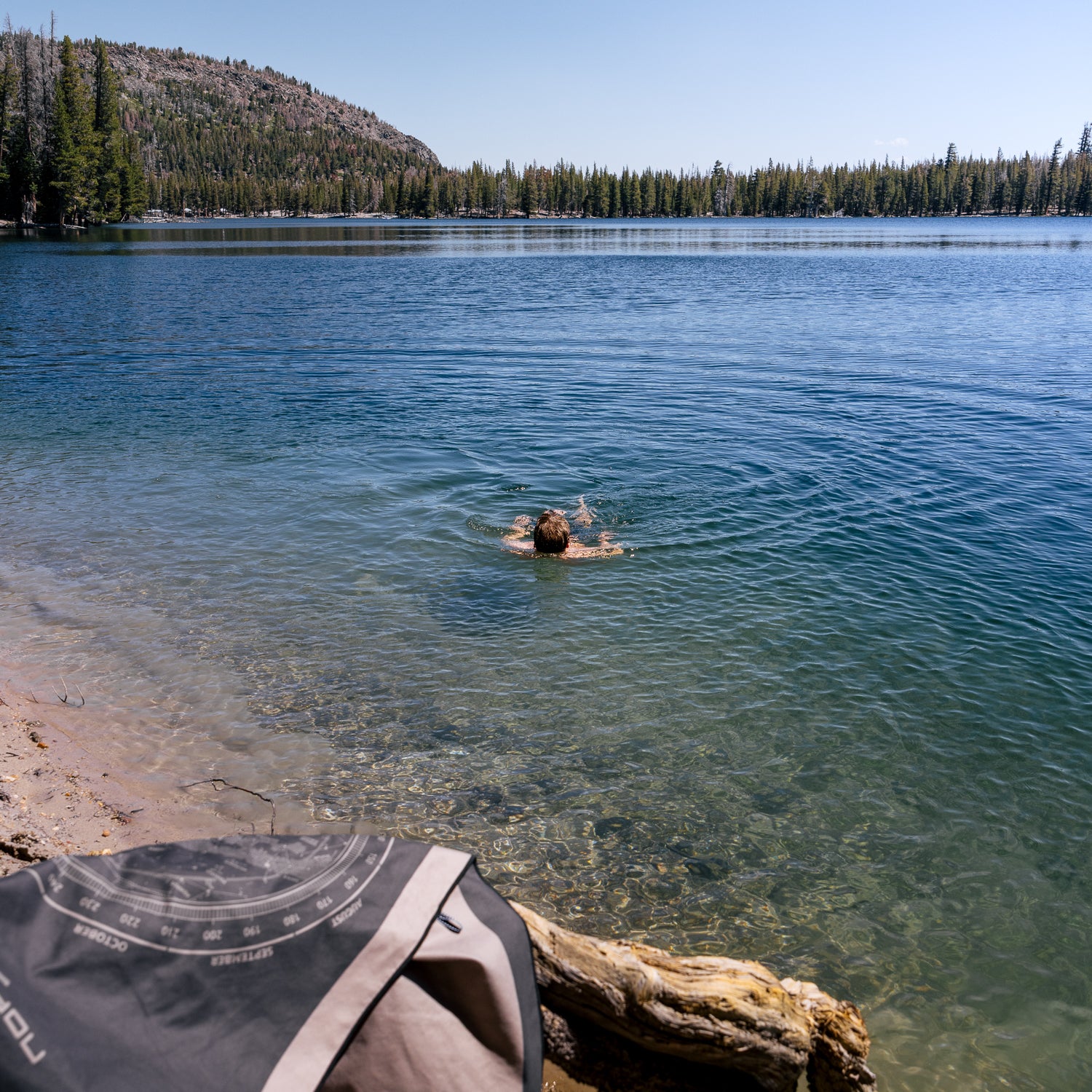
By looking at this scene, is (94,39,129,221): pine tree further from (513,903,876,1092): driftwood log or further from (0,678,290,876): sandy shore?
(513,903,876,1092): driftwood log

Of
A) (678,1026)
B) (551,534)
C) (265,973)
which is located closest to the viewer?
(265,973)

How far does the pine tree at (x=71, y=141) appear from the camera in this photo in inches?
4796

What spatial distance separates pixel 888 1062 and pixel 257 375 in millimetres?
28785

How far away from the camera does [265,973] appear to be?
3070 mm

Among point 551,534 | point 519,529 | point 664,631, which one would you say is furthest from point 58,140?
point 664,631

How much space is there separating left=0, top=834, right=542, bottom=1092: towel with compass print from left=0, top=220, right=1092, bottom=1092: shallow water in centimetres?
345

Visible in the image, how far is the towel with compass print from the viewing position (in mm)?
2789

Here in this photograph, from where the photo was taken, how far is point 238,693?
389 inches

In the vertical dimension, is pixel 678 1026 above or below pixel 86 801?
above

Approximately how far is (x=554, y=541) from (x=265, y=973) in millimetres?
11011

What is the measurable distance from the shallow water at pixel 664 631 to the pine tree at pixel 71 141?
4561 inches

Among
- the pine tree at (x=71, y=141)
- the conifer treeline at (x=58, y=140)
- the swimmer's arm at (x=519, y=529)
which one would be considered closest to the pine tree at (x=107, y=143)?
the conifer treeline at (x=58, y=140)

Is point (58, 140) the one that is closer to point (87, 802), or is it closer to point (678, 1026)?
point (87, 802)

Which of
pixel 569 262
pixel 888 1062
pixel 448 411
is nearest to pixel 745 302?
pixel 448 411
